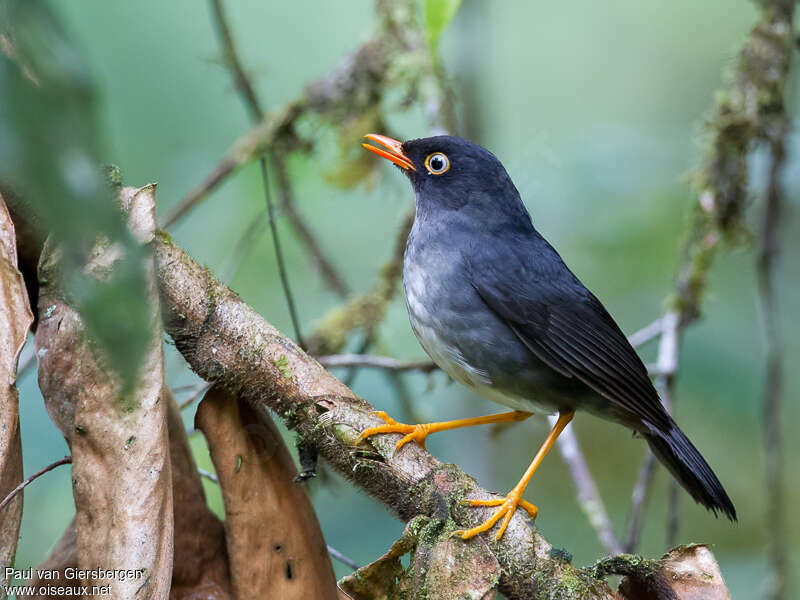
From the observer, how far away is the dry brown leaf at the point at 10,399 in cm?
185

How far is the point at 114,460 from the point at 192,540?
0.43m

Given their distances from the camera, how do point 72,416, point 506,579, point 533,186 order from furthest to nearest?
point 533,186, point 506,579, point 72,416

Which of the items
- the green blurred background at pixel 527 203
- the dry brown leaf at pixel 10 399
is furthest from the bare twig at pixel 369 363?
the dry brown leaf at pixel 10 399

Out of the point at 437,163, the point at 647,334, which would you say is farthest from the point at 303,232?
the point at 647,334

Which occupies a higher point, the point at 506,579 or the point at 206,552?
the point at 206,552

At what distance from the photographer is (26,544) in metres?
4.21

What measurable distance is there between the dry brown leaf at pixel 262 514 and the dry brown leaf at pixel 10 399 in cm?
49

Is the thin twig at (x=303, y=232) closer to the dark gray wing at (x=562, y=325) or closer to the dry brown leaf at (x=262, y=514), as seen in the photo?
the dark gray wing at (x=562, y=325)

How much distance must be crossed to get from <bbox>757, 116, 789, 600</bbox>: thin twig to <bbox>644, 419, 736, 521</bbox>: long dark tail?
1.46 m

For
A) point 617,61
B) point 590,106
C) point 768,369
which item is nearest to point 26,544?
point 768,369

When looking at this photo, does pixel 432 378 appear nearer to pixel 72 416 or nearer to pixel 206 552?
pixel 206 552

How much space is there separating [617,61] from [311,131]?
4044mm

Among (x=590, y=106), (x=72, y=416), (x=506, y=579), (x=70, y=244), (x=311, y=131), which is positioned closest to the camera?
(x=70, y=244)

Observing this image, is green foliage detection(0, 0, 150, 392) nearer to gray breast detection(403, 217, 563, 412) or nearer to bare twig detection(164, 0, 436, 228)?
Answer: gray breast detection(403, 217, 563, 412)
